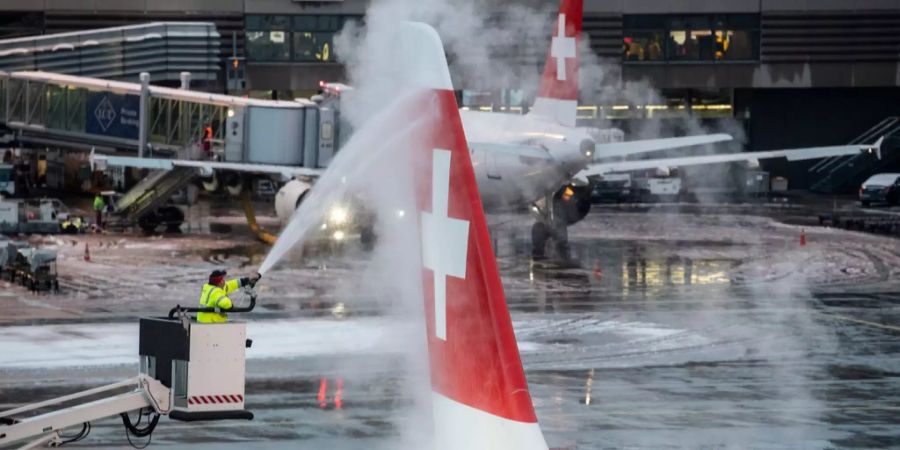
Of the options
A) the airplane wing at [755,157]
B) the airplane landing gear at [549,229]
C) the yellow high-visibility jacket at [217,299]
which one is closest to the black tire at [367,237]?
the airplane landing gear at [549,229]

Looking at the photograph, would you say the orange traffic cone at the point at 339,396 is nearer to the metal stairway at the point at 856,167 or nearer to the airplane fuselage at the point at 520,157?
the airplane fuselage at the point at 520,157

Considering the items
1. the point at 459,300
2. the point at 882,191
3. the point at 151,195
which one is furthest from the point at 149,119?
the point at 459,300

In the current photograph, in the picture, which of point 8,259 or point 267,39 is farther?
point 267,39

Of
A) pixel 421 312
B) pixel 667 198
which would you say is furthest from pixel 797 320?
pixel 667 198

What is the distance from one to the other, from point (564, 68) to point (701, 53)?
3738 centimetres

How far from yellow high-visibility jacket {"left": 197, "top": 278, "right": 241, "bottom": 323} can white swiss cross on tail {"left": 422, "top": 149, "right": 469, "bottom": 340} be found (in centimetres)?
658

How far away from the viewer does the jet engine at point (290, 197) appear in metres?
49.3

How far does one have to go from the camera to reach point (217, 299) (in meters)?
16.5

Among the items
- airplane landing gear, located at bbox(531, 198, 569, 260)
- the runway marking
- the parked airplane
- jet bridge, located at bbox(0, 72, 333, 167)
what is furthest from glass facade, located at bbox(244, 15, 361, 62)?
the runway marking

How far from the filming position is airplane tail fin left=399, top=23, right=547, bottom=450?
Answer: 27.5 feet

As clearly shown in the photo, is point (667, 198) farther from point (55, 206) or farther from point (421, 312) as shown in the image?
point (421, 312)

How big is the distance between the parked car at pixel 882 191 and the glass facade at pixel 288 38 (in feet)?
91.4

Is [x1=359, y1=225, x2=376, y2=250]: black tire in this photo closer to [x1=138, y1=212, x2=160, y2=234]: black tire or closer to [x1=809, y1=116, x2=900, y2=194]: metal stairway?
[x1=138, y1=212, x2=160, y2=234]: black tire

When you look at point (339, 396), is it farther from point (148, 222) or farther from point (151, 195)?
point (151, 195)
